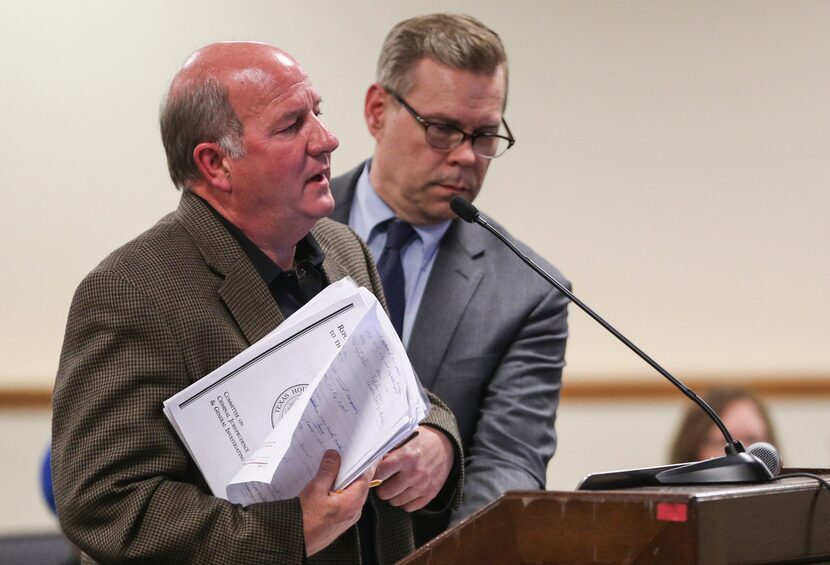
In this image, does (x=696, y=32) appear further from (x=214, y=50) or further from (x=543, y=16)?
(x=214, y=50)

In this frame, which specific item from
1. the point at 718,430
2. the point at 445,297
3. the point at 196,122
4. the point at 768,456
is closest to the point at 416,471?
the point at 768,456

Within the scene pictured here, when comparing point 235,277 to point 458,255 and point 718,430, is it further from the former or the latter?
point 718,430

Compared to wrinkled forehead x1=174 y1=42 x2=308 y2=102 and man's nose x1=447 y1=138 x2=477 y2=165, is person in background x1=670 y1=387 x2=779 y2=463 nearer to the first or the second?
man's nose x1=447 y1=138 x2=477 y2=165

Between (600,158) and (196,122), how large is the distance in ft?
8.70

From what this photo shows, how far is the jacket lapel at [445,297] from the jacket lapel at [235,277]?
0.64 m

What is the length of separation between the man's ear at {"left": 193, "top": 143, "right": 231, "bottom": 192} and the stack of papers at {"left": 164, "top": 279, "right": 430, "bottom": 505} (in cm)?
28

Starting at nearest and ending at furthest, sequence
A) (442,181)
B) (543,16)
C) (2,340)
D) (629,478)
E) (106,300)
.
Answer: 1. (629,478)
2. (106,300)
3. (442,181)
4. (2,340)
5. (543,16)

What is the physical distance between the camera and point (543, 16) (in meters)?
4.04

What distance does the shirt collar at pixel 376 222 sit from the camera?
2301mm

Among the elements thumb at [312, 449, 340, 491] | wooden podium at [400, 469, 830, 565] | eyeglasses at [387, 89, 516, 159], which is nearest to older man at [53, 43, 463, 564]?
thumb at [312, 449, 340, 491]

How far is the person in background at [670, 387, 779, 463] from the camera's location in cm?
309

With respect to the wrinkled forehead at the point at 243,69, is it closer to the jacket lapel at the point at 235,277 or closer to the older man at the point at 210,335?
the older man at the point at 210,335

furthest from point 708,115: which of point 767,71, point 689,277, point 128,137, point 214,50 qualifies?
point 214,50

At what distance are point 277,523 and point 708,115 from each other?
10.2ft
